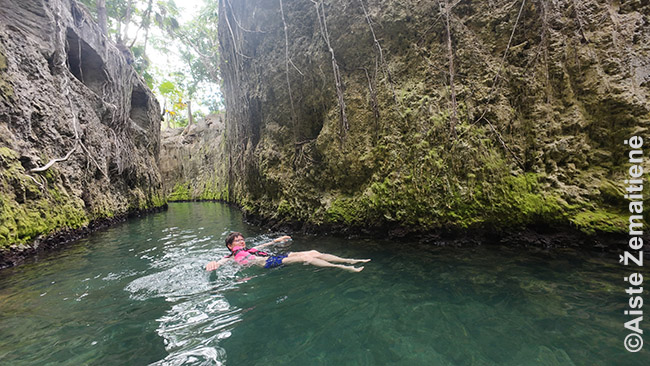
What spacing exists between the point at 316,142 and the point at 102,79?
1235 cm

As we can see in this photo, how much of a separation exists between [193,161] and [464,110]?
107 feet

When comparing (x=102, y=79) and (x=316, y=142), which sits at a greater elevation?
(x=102, y=79)

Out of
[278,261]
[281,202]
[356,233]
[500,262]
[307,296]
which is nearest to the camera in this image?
[307,296]

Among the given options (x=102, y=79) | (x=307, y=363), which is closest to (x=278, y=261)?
(x=307, y=363)

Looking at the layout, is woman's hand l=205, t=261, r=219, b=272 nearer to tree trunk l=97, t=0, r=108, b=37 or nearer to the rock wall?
tree trunk l=97, t=0, r=108, b=37

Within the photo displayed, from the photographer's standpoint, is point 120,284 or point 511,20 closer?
point 120,284

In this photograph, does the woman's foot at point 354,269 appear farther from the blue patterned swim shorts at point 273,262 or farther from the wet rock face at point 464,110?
the wet rock face at point 464,110

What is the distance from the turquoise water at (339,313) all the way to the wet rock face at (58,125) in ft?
6.81

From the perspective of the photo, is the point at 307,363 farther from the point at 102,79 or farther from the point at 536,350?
the point at 102,79

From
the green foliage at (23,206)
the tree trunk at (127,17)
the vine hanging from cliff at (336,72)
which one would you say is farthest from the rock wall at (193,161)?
the vine hanging from cliff at (336,72)

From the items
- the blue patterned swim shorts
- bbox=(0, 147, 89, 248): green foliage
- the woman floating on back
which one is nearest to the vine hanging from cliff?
the woman floating on back

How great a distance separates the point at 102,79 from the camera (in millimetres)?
11984

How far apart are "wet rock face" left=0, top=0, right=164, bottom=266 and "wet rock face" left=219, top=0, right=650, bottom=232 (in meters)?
5.74

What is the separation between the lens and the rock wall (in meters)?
28.0
